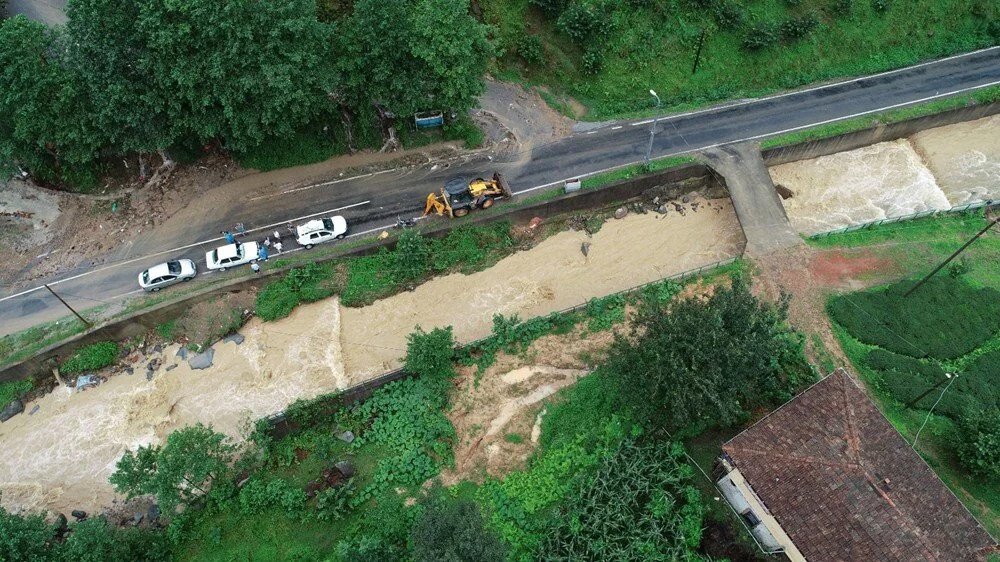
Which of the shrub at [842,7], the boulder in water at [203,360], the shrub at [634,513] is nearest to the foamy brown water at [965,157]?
the shrub at [842,7]

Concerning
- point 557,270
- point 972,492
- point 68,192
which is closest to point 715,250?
point 557,270

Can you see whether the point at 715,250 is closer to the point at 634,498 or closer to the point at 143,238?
the point at 634,498

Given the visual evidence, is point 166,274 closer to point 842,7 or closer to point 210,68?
point 210,68

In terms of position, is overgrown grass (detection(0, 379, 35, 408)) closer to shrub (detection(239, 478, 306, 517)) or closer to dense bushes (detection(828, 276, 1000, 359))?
shrub (detection(239, 478, 306, 517))

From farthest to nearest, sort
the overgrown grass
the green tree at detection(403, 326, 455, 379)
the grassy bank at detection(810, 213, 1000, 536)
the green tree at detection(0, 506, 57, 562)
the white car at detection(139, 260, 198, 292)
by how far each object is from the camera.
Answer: the white car at detection(139, 260, 198, 292)
the overgrown grass
the green tree at detection(403, 326, 455, 379)
the grassy bank at detection(810, 213, 1000, 536)
the green tree at detection(0, 506, 57, 562)

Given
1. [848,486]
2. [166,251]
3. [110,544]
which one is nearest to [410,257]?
[166,251]

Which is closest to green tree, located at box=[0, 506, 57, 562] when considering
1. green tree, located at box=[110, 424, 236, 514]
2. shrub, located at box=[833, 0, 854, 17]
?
green tree, located at box=[110, 424, 236, 514]

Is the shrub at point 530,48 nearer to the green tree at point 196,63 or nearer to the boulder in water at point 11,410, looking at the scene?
the green tree at point 196,63
